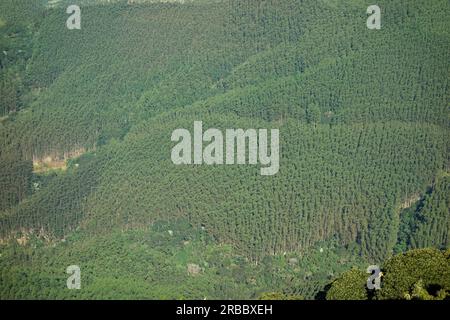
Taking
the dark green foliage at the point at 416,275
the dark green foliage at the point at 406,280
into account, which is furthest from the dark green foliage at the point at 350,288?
the dark green foliage at the point at 416,275

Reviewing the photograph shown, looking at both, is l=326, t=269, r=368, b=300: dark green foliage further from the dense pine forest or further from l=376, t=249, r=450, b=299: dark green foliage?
l=376, t=249, r=450, b=299: dark green foliage

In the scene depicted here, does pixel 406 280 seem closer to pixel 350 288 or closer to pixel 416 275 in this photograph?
pixel 416 275

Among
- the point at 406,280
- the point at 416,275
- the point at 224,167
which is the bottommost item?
the point at 406,280

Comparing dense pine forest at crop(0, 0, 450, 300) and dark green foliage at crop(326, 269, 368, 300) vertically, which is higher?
dense pine forest at crop(0, 0, 450, 300)

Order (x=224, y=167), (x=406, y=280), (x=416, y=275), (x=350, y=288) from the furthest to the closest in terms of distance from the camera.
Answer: (x=224, y=167), (x=350, y=288), (x=416, y=275), (x=406, y=280)

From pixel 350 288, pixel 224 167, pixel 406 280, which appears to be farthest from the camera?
pixel 224 167

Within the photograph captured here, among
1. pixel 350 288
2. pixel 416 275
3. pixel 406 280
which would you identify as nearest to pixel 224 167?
pixel 350 288

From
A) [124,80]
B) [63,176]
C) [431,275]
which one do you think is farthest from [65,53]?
[431,275]

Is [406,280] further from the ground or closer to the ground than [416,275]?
closer to the ground

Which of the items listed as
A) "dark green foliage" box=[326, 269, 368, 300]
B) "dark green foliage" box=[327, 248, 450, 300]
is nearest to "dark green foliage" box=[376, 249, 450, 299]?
"dark green foliage" box=[327, 248, 450, 300]

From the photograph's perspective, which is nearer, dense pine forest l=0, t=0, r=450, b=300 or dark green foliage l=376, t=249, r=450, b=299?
dark green foliage l=376, t=249, r=450, b=299
